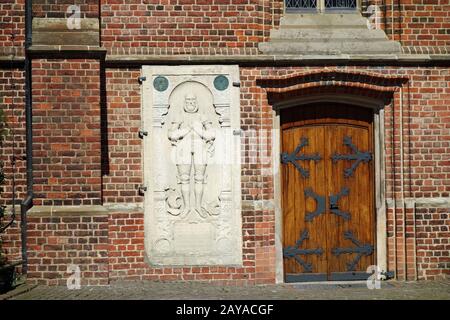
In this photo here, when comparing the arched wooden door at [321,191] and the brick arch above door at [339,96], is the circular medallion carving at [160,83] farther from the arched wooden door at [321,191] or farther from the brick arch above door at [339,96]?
the arched wooden door at [321,191]

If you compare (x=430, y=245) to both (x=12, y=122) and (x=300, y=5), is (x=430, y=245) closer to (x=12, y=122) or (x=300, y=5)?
(x=300, y=5)

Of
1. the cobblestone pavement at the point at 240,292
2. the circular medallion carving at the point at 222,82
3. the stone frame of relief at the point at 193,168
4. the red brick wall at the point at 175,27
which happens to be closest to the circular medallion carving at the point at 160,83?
the stone frame of relief at the point at 193,168

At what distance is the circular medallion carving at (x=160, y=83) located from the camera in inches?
401

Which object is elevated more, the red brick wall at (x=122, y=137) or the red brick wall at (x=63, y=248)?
the red brick wall at (x=122, y=137)

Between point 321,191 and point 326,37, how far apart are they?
2.28m

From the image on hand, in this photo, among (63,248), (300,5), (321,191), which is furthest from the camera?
(300,5)

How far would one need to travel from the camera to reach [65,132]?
9789mm

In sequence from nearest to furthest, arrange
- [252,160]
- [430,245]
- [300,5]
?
1. [252,160]
2. [430,245]
3. [300,5]

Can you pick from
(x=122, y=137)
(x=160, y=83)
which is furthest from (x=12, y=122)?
(x=160, y=83)

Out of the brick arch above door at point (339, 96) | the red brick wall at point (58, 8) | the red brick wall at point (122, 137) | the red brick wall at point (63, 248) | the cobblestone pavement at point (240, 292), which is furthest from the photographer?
the brick arch above door at point (339, 96)

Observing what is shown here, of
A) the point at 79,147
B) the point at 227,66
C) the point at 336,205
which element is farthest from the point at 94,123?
the point at 336,205

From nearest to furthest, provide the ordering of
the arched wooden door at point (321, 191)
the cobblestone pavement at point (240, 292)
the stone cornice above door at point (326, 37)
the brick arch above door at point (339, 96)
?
the cobblestone pavement at point (240, 292) < the brick arch above door at point (339, 96) < the stone cornice above door at point (326, 37) < the arched wooden door at point (321, 191)

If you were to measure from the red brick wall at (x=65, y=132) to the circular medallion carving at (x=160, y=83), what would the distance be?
856 mm

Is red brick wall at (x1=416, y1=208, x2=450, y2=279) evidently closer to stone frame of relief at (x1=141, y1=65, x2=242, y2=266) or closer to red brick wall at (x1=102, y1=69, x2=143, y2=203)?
stone frame of relief at (x1=141, y1=65, x2=242, y2=266)
